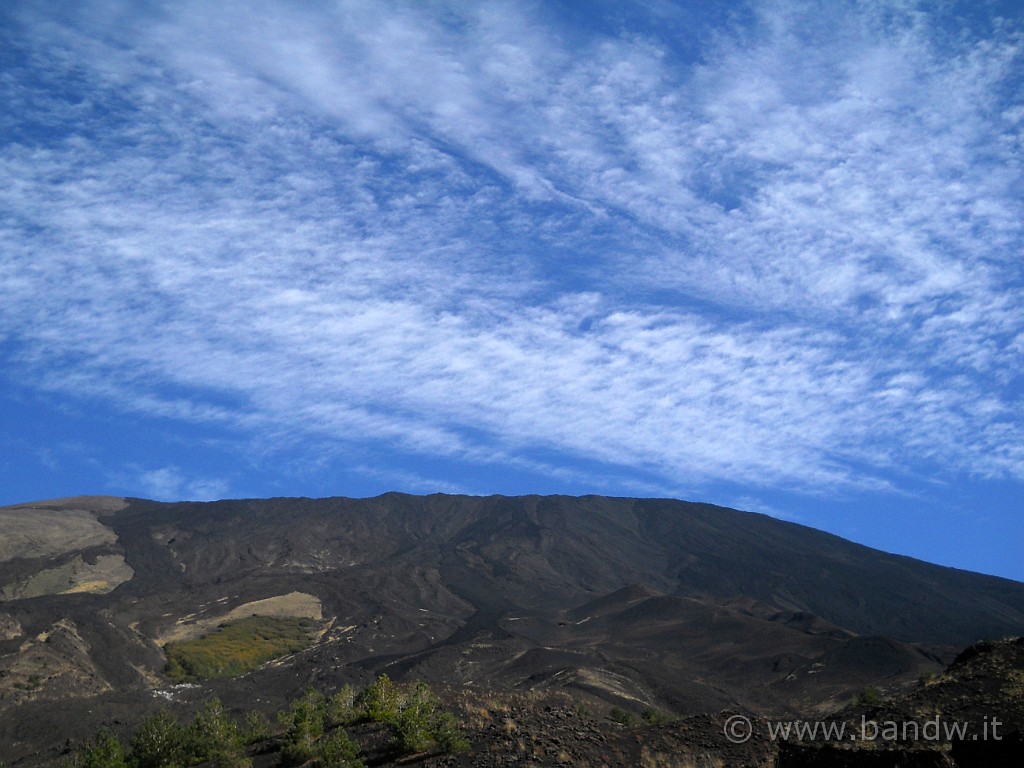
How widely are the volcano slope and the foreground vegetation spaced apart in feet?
39.8

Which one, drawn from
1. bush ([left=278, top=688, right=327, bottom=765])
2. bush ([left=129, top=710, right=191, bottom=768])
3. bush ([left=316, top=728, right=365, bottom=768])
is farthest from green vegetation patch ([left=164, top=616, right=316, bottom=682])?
bush ([left=316, top=728, right=365, bottom=768])

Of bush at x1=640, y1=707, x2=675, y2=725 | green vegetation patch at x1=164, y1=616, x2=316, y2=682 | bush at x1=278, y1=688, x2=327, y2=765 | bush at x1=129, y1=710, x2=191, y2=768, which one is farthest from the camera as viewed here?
green vegetation patch at x1=164, y1=616, x2=316, y2=682

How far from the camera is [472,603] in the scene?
276 feet

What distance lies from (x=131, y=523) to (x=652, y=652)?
246 feet

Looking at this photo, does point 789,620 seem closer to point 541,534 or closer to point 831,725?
point 541,534

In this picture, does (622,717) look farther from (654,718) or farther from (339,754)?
(339,754)

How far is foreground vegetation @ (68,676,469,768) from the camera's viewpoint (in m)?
15.5

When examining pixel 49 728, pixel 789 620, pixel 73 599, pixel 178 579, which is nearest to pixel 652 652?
pixel 789 620

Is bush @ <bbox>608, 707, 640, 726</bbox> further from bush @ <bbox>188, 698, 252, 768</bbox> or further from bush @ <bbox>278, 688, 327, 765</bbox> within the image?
bush @ <bbox>188, 698, 252, 768</bbox>

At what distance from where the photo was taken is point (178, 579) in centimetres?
8588

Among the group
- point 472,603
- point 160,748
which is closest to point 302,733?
point 160,748

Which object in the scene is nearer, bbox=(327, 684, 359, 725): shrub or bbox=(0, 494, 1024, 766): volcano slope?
bbox=(327, 684, 359, 725): shrub

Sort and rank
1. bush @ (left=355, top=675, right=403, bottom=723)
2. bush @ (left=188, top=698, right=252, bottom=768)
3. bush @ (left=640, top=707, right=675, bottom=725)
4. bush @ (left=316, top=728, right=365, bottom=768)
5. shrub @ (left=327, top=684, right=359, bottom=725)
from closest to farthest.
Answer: bush @ (left=316, top=728, right=365, bottom=768)
bush @ (left=188, top=698, right=252, bottom=768)
bush @ (left=355, top=675, right=403, bottom=723)
shrub @ (left=327, top=684, right=359, bottom=725)
bush @ (left=640, top=707, right=675, bottom=725)

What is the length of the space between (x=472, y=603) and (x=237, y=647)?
104 ft
